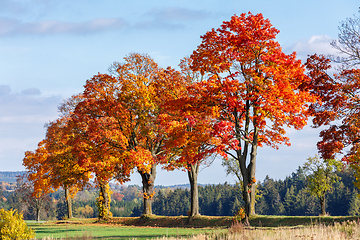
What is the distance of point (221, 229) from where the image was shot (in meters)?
17.7

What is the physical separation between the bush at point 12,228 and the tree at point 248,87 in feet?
39.5

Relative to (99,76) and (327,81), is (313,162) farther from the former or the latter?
(99,76)

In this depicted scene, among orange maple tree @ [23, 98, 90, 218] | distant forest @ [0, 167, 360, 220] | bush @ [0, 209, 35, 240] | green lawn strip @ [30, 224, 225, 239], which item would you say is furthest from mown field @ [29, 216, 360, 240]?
distant forest @ [0, 167, 360, 220]

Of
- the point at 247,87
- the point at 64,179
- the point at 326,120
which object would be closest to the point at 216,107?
the point at 247,87

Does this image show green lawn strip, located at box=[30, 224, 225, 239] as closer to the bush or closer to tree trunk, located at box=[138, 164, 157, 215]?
the bush

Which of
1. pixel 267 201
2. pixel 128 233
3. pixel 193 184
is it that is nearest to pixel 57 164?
pixel 193 184

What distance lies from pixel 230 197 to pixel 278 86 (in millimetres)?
85355

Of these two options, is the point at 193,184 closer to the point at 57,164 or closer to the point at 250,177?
the point at 250,177

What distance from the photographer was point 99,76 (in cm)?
3122

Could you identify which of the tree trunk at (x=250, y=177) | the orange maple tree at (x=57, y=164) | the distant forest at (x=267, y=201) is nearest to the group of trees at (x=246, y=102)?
the tree trunk at (x=250, y=177)

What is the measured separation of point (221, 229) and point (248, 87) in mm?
9000

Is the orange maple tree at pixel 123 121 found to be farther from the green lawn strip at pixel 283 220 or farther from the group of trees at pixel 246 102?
the green lawn strip at pixel 283 220

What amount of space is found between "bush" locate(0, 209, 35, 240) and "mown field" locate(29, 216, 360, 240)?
5.25 ft

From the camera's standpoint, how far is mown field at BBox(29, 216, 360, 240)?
35.7 ft
